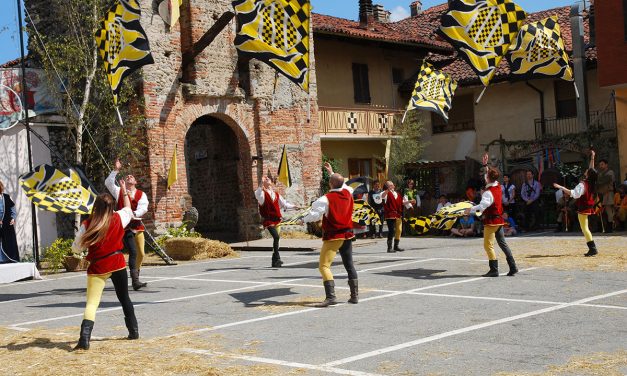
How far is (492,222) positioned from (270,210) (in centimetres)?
525

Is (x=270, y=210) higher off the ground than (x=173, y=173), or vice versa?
(x=173, y=173)

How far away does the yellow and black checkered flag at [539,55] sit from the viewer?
23.1 m

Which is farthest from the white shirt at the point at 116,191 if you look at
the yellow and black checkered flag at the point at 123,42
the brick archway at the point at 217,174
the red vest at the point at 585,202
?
the brick archway at the point at 217,174

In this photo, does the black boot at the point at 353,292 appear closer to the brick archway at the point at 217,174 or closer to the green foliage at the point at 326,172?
the brick archway at the point at 217,174

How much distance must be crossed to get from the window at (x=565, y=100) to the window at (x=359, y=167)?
7977 mm

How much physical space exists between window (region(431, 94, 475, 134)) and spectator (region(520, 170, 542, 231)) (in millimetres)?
10604

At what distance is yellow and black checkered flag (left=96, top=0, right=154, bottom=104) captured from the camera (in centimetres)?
1562

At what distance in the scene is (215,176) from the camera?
29.4m

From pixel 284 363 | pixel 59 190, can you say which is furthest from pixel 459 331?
pixel 59 190

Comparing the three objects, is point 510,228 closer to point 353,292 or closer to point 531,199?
point 531,199

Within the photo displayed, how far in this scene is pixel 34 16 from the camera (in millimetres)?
25406

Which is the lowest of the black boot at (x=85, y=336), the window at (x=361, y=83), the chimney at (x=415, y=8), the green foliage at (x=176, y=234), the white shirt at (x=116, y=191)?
the black boot at (x=85, y=336)

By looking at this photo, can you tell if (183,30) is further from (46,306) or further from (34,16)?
(46,306)

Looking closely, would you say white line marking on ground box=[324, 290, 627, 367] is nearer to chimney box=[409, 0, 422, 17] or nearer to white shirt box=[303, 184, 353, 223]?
white shirt box=[303, 184, 353, 223]
